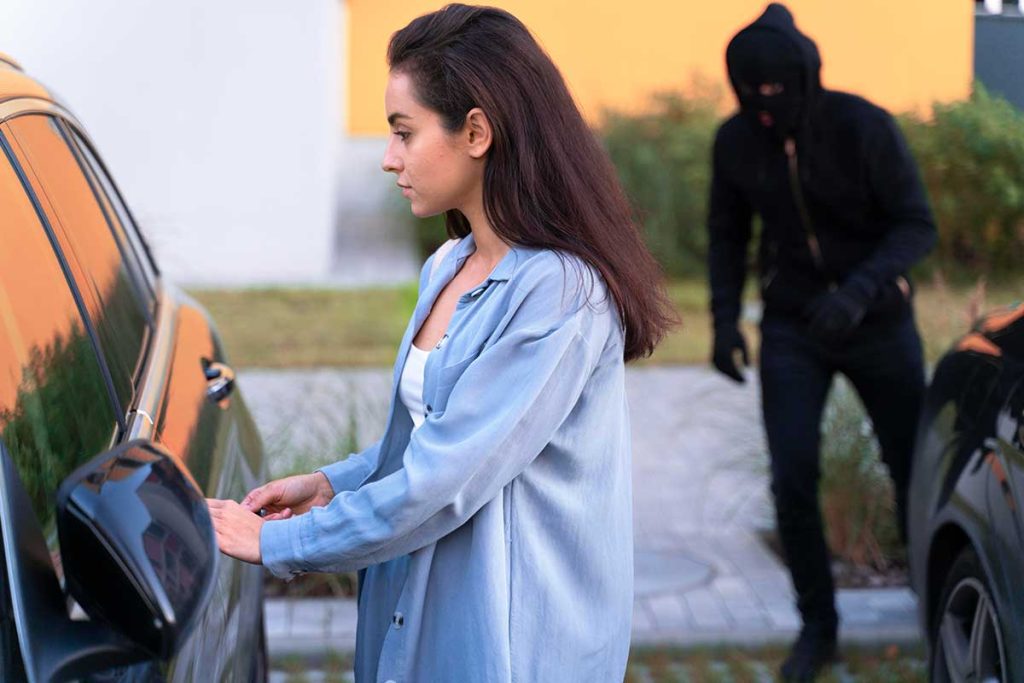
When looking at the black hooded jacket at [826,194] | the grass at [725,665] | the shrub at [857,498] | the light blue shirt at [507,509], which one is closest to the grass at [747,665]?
the grass at [725,665]

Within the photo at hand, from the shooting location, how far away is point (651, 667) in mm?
4672

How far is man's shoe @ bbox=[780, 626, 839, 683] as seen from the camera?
14.5 ft

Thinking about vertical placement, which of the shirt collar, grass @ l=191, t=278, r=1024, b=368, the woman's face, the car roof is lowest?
grass @ l=191, t=278, r=1024, b=368

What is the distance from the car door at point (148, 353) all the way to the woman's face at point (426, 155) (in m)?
0.58

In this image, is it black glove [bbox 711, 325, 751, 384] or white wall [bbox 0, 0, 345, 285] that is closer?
black glove [bbox 711, 325, 751, 384]

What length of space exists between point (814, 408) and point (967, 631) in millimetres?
1106

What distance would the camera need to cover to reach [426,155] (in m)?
2.27

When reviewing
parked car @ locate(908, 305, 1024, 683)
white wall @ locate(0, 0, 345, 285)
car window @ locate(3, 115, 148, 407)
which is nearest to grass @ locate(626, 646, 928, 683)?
parked car @ locate(908, 305, 1024, 683)

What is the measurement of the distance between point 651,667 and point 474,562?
8.43 ft

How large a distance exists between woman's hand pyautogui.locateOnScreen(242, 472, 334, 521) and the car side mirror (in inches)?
25.7

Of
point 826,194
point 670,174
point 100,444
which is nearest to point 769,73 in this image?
point 826,194

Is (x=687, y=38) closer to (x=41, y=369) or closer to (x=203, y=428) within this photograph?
(x=203, y=428)

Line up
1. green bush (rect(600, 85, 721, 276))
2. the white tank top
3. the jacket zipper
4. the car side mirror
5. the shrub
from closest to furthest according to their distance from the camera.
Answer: the car side mirror
the white tank top
the jacket zipper
the shrub
green bush (rect(600, 85, 721, 276))

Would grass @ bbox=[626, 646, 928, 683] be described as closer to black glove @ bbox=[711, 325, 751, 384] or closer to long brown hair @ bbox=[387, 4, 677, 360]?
black glove @ bbox=[711, 325, 751, 384]
